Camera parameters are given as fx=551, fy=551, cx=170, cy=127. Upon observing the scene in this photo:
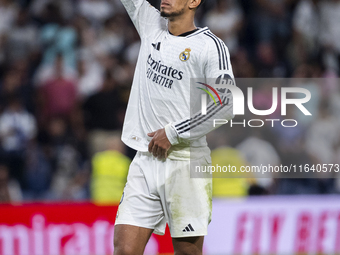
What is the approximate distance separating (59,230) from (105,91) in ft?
8.68

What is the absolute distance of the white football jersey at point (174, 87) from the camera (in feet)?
13.5

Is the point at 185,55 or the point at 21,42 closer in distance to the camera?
the point at 185,55

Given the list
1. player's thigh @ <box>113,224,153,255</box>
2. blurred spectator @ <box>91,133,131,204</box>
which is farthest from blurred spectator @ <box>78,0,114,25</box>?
player's thigh @ <box>113,224,153,255</box>

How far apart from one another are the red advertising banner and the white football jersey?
346 centimetres

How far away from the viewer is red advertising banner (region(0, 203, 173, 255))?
23.8 feet

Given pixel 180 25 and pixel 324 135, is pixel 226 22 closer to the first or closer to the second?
pixel 324 135

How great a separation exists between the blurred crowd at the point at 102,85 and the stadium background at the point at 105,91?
2 cm

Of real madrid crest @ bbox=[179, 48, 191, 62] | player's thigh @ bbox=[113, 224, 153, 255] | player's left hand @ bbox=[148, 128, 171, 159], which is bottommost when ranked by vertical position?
player's thigh @ bbox=[113, 224, 153, 255]

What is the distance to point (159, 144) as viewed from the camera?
411 cm

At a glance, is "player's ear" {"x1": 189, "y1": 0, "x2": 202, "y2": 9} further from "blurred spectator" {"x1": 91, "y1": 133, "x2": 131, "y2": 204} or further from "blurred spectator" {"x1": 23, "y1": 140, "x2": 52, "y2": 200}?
"blurred spectator" {"x1": 23, "y1": 140, "x2": 52, "y2": 200}

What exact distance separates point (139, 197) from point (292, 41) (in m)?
7.26

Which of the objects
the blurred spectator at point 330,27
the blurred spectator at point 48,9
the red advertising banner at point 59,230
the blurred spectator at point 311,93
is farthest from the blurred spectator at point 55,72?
the blurred spectator at point 330,27

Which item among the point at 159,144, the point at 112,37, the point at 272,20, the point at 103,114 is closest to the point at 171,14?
the point at 159,144

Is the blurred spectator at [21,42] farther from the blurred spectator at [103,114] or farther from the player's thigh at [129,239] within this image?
the player's thigh at [129,239]
